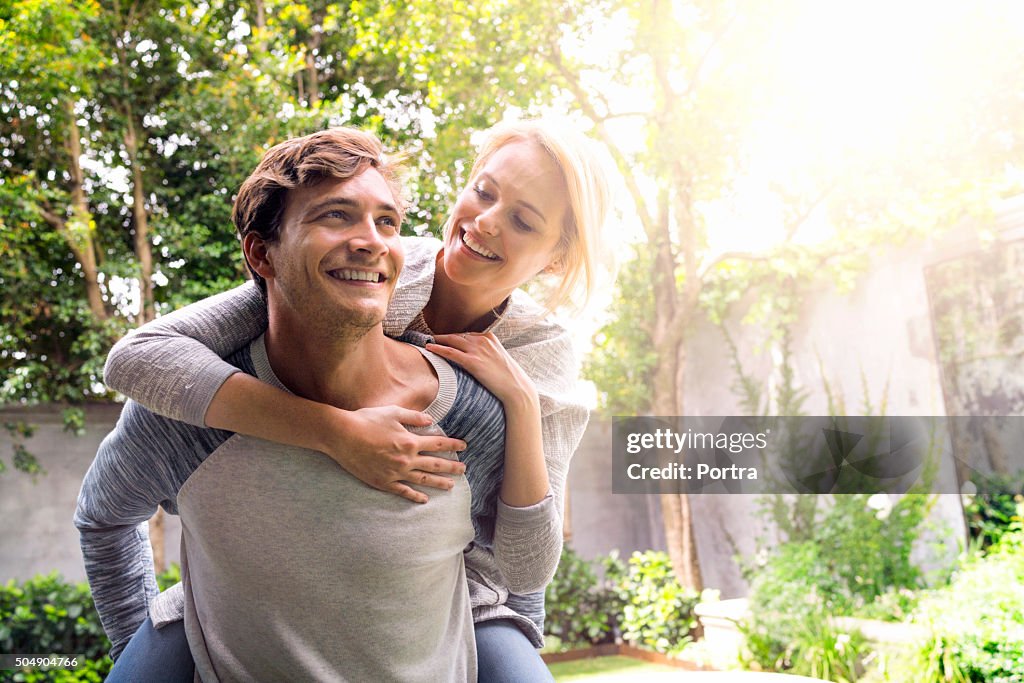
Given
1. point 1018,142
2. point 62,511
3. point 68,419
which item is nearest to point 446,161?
point 68,419

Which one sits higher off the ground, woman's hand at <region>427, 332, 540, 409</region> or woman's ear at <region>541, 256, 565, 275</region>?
woman's ear at <region>541, 256, 565, 275</region>

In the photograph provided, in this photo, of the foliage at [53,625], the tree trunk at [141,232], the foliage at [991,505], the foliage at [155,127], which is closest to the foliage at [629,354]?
the foliage at [155,127]

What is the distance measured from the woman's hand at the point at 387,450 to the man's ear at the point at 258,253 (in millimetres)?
A: 207

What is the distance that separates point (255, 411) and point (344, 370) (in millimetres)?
129

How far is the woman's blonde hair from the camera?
1.46 metres

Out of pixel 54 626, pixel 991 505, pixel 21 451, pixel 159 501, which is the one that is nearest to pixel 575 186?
pixel 159 501

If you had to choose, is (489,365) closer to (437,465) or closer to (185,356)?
(437,465)

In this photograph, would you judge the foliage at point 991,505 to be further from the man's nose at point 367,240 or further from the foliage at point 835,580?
the man's nose at point 367,240

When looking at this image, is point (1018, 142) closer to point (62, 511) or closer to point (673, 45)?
point (673, 45)

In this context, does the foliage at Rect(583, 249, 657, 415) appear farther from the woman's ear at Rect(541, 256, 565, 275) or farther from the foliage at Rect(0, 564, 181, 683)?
the woman's ear at Rect(541, 256, 565, 275)

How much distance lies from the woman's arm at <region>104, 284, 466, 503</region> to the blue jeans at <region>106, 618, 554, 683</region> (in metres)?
0.31

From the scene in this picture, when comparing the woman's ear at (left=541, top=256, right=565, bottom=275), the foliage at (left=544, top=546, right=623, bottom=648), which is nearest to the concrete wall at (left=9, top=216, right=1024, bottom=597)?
the foliage at (left=544, top=546, right=623, bottom=648)

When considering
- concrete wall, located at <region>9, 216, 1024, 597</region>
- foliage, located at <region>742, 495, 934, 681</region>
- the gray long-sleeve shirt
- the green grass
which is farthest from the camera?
the green grass

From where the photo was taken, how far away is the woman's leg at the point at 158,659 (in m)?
1.21
